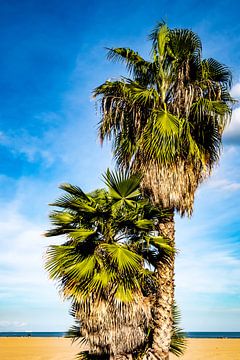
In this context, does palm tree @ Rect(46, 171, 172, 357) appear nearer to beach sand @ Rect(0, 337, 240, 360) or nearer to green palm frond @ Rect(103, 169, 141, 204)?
green palm frond @ Rect(103, 169, 141, 204)

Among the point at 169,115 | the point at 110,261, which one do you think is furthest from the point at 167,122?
the point at 110,261

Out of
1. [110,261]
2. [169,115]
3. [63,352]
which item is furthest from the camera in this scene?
[63,352]

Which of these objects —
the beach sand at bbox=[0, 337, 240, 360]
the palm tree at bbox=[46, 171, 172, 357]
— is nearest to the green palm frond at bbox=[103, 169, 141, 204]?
the palm tree at bbox=[46, 171, 172, 357]

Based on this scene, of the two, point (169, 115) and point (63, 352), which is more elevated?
point (169, 115)

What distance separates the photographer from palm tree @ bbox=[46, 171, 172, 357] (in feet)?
28.2

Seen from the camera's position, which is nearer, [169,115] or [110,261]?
[110,261]

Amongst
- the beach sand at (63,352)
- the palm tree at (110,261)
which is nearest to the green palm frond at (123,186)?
the palm tree at (110,261)

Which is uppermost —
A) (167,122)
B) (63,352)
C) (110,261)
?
(167,122)

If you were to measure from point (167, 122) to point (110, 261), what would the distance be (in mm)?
3469

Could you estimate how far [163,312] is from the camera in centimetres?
900

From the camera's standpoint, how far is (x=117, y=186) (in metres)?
9.52

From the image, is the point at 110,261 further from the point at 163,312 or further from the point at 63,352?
the point at 63,352

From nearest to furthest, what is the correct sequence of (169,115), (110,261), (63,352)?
(110,261)
(169,115)
(63,352)

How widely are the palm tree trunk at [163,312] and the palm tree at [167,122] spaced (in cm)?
2
